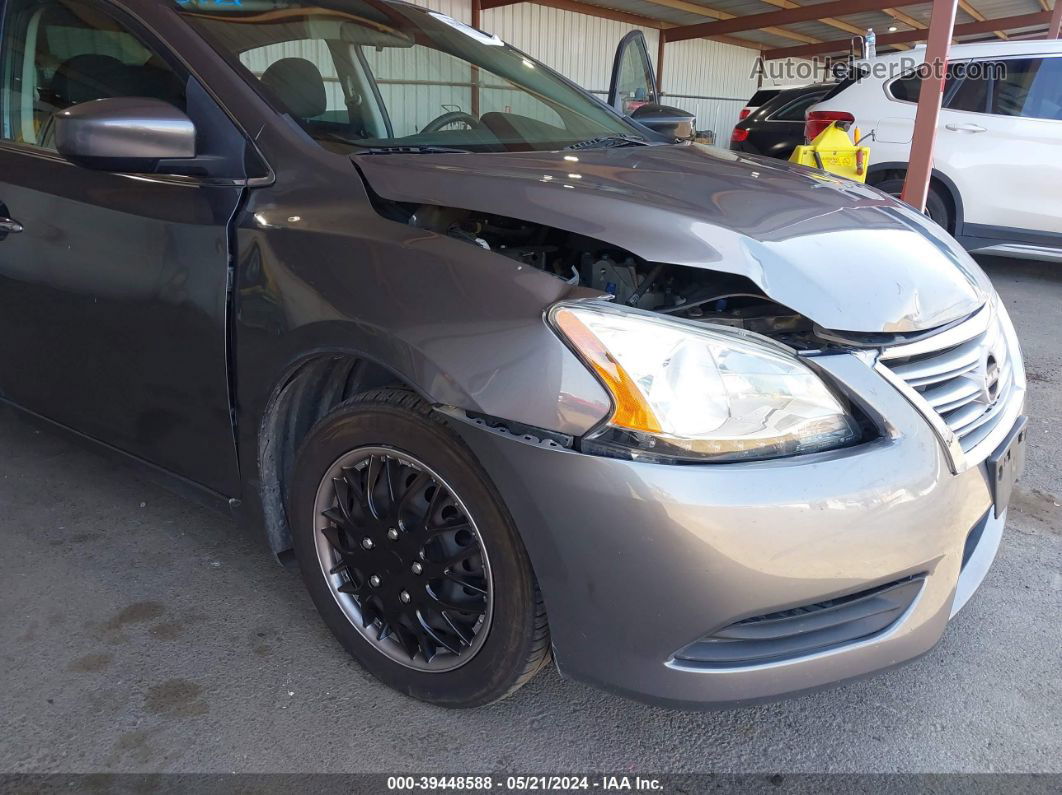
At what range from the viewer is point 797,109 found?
283 inches

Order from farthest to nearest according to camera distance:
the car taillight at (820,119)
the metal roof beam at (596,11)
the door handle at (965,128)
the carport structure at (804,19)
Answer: the carport structure at (804,19)
the metal roof beam at (596,11)
the car taillight at (820,119)
the door handle at (965,128)

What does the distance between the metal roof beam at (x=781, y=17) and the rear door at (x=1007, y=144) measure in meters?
7.41

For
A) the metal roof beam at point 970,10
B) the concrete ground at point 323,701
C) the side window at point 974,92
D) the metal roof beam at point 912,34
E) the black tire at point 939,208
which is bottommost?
the concrete ground at point 323,701

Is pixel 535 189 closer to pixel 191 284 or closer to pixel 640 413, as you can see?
pixel 640 413

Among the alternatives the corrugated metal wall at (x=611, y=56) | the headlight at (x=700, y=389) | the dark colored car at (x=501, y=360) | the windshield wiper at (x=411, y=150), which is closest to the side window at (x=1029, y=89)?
the corrugated metal wall at (x=611, y=56)

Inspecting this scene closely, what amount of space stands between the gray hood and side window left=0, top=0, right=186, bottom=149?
79cm

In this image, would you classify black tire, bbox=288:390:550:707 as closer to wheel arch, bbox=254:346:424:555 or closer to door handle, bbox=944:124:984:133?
wheel arch, bbox=254:346:424:555

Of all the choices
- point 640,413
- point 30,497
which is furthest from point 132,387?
point 640,413

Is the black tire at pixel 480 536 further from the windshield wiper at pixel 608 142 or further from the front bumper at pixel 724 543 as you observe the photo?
the windshield wiper at pixel 608 142

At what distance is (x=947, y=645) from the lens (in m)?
1.99

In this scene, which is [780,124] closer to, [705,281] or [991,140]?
[991,140]

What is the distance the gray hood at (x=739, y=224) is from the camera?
147cm

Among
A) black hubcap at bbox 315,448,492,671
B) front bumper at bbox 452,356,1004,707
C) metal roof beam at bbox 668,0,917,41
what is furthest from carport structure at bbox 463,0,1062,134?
front bumper at bbox 452,356,1004,707

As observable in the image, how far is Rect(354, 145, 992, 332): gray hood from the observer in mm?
1472
